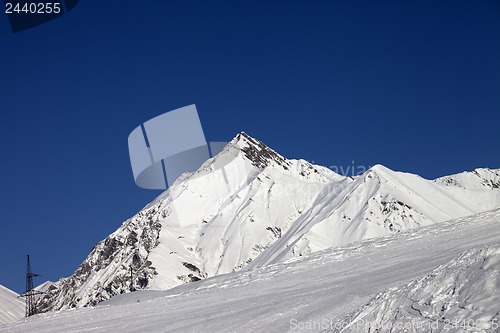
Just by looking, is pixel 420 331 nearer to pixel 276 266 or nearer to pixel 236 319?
pixel 236 319

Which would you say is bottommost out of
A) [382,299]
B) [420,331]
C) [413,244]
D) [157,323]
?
[420,331]

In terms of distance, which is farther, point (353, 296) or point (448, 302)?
point (353, 296)

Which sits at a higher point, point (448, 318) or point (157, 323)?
point (157, 323)

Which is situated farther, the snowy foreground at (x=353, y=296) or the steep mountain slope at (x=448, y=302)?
the snowy foreground at (x=353, y=296)

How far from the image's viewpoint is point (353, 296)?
69.1ft

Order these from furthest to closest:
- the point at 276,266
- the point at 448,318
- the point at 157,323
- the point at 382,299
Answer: the point at 276,266 < the point at 157,323 < the point at 382,299 < the point at 448,318

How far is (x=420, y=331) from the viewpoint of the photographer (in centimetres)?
1340

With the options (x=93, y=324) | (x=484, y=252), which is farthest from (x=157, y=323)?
(x=484, y=252)

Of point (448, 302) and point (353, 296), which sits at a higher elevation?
point (353, 296)

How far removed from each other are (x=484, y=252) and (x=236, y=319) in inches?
337

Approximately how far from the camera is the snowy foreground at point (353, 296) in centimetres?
1386

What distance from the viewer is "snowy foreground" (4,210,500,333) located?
45.5 feet

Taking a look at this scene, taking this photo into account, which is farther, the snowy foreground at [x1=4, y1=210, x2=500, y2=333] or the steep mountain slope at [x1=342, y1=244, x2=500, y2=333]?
the snowy foreground at [x1=4, y1=210, x2=500, y2=333]

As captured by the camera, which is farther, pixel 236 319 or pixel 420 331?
pixel 236 319
